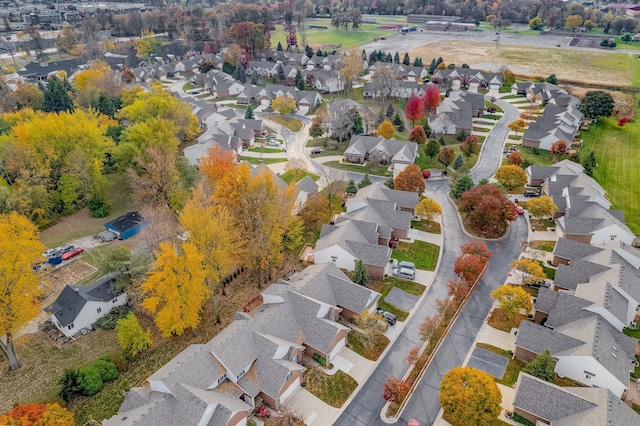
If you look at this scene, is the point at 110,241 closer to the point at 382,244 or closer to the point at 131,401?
the point at 131,401

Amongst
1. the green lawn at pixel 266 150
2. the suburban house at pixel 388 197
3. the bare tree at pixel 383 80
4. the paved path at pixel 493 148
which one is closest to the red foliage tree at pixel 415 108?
the paved path at pixel 493 148

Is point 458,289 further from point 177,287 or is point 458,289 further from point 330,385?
point 177,287

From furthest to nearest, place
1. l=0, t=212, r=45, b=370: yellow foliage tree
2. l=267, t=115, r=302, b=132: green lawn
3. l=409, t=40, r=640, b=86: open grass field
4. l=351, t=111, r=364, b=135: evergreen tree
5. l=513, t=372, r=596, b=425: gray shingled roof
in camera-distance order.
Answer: l=409, t=40, r=640, b=86: open grass field, l=267, t=115, r=302, b=132: green lawn, l=351, t=111, r=364, b=135: evergreen tree, l=0, t=212, r=45, b=370: yellow foliage tree, l=513, t=372, r=596, b=425: gray shingled roof

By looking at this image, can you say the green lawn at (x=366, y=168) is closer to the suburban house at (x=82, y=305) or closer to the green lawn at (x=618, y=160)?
the green lawn at (x=618, y=160)

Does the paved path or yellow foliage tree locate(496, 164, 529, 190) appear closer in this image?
yellow foliage tree locate(496, 164, 529, 190)

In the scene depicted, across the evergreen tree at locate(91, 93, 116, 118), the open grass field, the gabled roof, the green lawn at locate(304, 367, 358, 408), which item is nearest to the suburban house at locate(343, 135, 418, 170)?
the green lawn at locate(304, 367, 358, 408)

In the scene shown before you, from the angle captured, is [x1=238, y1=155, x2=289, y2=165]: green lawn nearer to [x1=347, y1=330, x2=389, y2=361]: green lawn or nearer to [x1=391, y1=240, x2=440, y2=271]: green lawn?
[x1=391, y1=240, x2=440, y2=271]: green lawn
